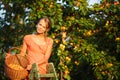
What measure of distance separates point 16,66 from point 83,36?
2.88 meters

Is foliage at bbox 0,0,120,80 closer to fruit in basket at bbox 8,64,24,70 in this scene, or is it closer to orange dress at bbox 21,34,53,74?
orange dress at bbox 21,34,53,74

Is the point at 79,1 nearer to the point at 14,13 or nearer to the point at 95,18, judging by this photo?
the point at 95,18

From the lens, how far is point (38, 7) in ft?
23.3

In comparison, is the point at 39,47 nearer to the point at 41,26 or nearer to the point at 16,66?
the point at 41,26

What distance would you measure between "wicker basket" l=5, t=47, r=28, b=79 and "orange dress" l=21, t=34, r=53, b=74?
9 cm

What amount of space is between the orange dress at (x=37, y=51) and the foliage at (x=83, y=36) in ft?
6.23

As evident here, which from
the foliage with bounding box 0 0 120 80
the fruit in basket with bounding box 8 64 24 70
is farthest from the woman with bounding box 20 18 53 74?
the foliage with bounding box 0 0 120 80

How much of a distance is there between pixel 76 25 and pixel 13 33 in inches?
80.1

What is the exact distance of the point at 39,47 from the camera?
15.7 ft

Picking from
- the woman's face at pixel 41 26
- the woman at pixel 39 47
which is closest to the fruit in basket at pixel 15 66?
the woman at pixel 39 47

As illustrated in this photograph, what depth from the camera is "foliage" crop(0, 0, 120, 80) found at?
668 cm

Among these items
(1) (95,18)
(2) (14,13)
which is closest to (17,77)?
(1) (95,18)

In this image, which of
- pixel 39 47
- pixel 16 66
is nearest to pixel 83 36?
pixel 39 47

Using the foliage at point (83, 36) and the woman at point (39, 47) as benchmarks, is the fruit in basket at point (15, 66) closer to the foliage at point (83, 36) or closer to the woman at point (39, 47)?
the woman at point (39, 47)
